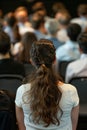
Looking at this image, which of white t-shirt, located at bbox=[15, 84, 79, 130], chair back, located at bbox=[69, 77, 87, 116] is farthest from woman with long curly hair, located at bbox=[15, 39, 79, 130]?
chair back, located at bbox=[69, 77, 87, 116]

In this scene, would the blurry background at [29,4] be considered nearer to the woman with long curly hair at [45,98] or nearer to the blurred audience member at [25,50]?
the blurred audience member at [25,50]

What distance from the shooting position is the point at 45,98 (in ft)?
8.52

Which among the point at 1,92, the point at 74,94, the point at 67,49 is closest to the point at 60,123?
the point at 74,94

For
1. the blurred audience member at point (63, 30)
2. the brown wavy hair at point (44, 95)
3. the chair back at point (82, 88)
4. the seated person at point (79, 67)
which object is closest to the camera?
the brown wavy hair at point (44, 95)

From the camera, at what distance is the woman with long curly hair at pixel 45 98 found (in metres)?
2.60

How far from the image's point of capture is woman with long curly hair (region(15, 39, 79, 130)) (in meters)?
2.60

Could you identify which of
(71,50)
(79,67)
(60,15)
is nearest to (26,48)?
(71,50)

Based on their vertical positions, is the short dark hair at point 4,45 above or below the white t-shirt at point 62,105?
above

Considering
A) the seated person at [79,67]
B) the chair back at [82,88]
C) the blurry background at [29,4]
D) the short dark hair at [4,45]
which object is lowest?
the chair back at [82,88]

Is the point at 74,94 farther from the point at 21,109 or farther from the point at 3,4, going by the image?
the point at 3,4

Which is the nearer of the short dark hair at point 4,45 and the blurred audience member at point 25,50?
the short dark hair at point 4,45

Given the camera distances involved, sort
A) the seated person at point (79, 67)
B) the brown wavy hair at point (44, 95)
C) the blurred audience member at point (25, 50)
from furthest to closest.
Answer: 1. the blurred audience member at point (25, 50)
2. the seated person at point (79, 67)
3. the brown wavy hair at point (44, 95)

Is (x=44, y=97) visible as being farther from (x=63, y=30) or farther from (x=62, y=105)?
(x=63, y=30)

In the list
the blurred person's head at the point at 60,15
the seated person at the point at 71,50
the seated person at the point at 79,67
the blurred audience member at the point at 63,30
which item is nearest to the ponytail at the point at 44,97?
the seated person at the point at 79,67
